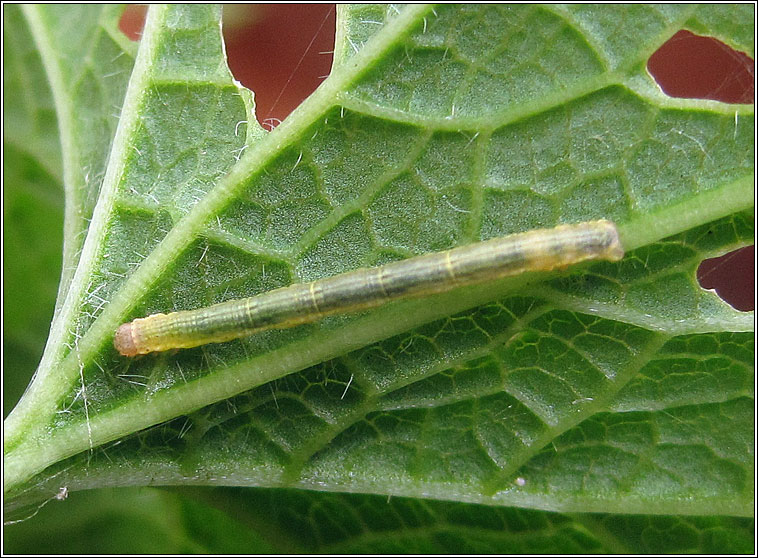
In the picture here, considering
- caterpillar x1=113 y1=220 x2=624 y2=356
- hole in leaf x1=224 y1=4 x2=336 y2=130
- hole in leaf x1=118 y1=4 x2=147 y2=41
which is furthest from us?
hole in leaf x1=118 y1=4 x2=147 y2=41

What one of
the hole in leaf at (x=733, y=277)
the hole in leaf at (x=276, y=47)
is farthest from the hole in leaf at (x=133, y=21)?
the hole in leaf at (x=733, y=277)

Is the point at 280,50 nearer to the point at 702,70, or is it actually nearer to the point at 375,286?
the point at 375,286

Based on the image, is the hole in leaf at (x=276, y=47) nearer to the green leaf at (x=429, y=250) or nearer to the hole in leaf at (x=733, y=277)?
the green leaf at (x=429, y=250)

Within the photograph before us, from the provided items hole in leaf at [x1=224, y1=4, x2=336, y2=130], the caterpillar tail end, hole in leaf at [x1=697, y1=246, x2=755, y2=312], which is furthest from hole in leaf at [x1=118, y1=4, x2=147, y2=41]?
hole in leaf at [x1=697, y1=246, x2=755, y2=312]

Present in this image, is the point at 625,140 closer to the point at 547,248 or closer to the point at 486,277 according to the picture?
the point at 547,248

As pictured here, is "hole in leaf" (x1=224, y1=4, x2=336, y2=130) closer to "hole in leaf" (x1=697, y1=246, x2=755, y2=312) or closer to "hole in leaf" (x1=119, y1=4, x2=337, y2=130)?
"hole in leaf" (x1=119, y1=4, x2=337, y2=130)

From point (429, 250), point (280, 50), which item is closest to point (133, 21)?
point (280, 50)

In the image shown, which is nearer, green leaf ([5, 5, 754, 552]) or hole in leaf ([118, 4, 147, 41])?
green leaf ([5, 5, 754, 552])
